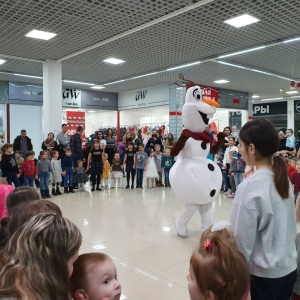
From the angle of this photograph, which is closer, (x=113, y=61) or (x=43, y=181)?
(x=43, y=181)

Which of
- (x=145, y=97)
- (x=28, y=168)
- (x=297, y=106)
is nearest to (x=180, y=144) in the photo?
(x=28, y=168)

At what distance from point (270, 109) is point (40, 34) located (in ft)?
49.1

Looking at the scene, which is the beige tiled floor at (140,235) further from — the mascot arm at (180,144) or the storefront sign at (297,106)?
the storefront sign at (297,106)

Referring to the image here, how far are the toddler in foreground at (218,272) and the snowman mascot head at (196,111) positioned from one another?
295 cm

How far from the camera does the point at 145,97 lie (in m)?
12.7

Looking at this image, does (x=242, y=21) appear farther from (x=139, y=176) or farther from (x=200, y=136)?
(x=139, y=176)

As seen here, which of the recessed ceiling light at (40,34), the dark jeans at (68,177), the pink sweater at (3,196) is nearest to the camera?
the pink sweater at (3,196)

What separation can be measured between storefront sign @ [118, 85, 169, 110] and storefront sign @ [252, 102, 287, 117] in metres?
8.72

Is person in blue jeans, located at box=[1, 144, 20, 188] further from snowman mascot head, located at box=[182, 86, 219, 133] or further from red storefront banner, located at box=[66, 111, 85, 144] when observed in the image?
red storefront banner, located at box=[66, 111, 85, 144]

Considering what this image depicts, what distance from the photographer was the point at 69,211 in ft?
18.3

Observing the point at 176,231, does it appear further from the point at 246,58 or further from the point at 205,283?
the point at 246,58

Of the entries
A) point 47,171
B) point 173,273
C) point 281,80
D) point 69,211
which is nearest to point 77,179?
point 47,171

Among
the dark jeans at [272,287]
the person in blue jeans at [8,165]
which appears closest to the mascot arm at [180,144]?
the dark jeans at [272,287]

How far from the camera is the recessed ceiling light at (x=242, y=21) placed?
5.27m
